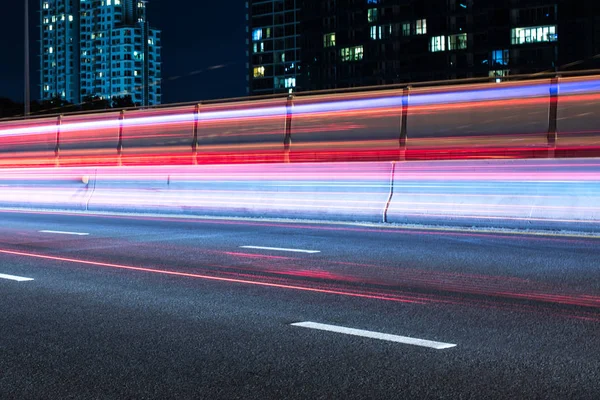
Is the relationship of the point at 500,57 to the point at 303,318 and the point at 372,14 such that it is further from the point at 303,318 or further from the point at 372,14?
the point at 303,318

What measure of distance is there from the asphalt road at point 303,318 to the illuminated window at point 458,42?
116569 millimetres

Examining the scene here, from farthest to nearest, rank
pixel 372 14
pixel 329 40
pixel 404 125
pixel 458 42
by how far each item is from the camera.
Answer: pixel 329 40, pixel 372 14, pixel 458 42, pixel 404 125

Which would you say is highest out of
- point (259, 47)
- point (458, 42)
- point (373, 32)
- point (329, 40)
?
point (259, 47)

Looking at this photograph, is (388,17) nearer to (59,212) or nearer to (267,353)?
(59,212)

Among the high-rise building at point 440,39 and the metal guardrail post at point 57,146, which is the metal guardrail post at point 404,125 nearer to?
the metal guardrail post at point 57,146

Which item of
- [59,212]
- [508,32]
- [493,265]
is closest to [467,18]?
[508,32]

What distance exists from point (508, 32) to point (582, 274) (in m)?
117

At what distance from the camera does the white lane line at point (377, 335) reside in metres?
6.85

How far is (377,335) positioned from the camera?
7285 mm

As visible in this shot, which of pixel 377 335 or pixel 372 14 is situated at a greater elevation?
pixel 372 14

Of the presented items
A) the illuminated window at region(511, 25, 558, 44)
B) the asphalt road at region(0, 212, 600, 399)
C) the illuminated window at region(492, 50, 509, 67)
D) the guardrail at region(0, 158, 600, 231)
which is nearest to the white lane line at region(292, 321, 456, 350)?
the asphalt road at region(0, 212, 600, 399)

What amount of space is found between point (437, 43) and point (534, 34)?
15367mm

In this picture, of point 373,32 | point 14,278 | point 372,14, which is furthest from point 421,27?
point 14,278

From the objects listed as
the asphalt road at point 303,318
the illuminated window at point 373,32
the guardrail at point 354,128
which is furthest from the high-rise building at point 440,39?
the asphalt road at point 303,318
